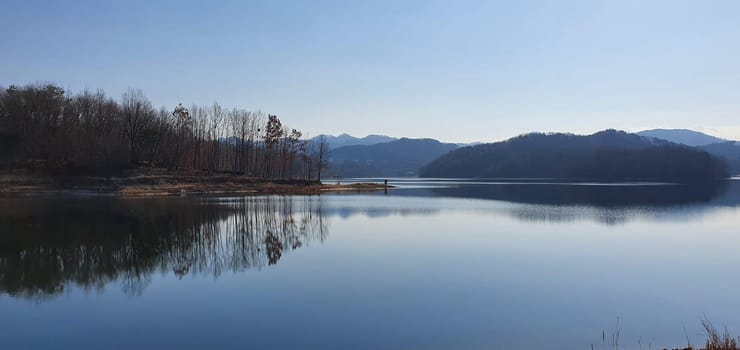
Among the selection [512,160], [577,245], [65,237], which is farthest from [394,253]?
[512,160]

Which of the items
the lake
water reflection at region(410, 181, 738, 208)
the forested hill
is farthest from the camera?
the forested hill

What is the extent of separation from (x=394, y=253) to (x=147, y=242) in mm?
9926

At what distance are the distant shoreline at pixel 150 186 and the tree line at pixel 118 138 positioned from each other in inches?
110

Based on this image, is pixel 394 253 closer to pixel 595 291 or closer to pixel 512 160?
pixel 595 291

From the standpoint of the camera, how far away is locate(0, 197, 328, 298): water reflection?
1480 centimetres

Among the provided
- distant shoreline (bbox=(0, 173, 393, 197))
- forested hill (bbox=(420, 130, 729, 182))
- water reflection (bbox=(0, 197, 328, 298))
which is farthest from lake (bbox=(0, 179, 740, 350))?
forested hill (bbox=(420, 130, 729, 182))

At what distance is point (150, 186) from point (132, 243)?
123 ft

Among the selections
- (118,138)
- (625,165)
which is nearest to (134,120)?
(118,138)

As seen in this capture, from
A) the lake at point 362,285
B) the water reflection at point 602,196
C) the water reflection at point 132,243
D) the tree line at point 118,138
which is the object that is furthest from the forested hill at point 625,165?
the water reflection at point 132,243

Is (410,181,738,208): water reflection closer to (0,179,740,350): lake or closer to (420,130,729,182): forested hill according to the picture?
(0,179,740,350): lake

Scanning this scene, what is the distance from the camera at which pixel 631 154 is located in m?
161

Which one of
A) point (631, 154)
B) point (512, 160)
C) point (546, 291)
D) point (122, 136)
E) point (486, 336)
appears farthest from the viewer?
point (512, 160)

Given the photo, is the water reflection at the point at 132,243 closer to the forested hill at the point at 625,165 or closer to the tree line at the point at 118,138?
the tree line at the point at 118,138

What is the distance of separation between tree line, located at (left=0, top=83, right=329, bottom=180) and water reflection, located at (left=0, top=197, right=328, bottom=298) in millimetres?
25533
